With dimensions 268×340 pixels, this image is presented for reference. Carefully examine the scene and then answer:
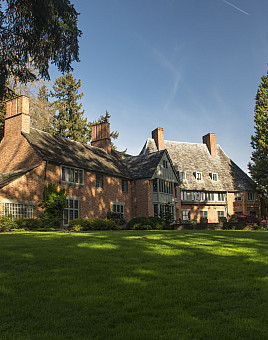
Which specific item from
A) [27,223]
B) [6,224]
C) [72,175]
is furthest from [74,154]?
[6,224]

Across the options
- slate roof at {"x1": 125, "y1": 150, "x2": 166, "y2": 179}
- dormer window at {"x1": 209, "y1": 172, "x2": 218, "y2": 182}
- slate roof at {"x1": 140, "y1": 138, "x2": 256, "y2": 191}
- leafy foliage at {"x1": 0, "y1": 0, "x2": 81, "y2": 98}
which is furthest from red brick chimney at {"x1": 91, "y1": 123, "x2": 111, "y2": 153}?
leafy foliage at {"x1": 0, "y1": 0, "x2": 81, "y2": 98}

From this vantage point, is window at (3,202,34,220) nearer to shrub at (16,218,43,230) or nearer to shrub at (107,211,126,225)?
shrub at (16,218,43,230)

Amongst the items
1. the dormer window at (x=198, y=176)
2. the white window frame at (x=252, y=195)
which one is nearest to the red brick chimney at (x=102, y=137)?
the dormer window at (x=198, y=176)

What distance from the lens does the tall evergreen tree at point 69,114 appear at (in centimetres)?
5516

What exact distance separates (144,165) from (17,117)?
15522mm

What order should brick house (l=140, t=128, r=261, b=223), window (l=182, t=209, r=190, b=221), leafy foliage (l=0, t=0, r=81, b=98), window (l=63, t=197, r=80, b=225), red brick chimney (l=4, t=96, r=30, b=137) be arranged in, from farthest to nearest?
brick house (l=140, t=128, r=261, b=223)
window (l=182, t=209, r=190, b=221)
red brick chimney (l=4, t=96, r=30, b=137)
window (l=63, t=197, r=80, b=225)
leafy foliage (l=0, t=0, r=81, b=98)

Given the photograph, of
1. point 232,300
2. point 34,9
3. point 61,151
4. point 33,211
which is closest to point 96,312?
point 232,300

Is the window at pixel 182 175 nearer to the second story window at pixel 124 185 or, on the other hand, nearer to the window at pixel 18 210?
the second story window at pixel 124 185

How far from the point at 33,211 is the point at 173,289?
70.7 feet

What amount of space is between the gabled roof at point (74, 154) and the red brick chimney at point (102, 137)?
→ 3.89 ft

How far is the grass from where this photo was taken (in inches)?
159

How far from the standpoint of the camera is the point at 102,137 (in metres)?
40.5

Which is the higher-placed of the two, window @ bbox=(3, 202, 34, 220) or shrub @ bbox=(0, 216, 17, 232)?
window @ bbox=(3, 202, 34, 220)

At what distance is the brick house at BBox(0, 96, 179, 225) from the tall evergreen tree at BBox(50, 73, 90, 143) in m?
15.7
